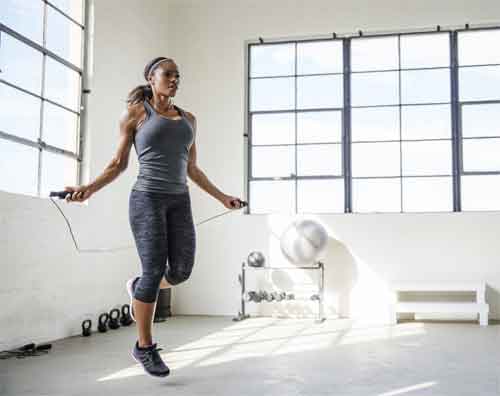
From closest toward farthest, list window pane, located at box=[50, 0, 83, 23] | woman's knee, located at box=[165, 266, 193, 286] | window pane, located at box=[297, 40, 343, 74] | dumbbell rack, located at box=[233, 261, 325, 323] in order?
woman's knee, located at box=[165, 266, 193, 286], window pane, located at box=[50, 0, 83, 23], dumbbell rack, located at box=[233, 261, 325, 323], window pane, located at box=[297, 40, 343, 74]

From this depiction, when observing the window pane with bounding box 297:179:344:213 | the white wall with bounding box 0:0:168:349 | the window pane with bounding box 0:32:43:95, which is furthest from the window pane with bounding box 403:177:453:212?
the window pane with bounding box 0:32:43:95

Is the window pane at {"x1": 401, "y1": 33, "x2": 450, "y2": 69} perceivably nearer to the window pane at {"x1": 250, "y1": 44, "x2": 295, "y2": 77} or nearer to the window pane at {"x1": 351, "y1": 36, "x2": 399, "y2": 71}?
the window pane at {"x1": 351, "y1": 36, "x2": 399, "y2": 71}

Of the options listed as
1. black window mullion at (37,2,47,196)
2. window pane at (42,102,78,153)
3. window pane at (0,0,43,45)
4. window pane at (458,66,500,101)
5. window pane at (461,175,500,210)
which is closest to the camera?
window pane at (0,0,43,45)

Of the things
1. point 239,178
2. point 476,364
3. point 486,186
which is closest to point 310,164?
point 239,178

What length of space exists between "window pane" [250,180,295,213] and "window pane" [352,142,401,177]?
73 centimetres

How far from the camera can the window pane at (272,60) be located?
23.1 ft

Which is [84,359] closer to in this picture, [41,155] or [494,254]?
[41,155]

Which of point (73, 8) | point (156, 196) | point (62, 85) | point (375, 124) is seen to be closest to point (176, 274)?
point (156, 196)

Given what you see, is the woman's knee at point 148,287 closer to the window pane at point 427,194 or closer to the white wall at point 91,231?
the white wall at point 91,231

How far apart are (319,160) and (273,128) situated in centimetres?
63

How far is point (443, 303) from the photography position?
5961mm

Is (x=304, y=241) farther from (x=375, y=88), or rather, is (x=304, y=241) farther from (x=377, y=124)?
(x=375, y=88)

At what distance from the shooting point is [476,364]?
12.0 ft

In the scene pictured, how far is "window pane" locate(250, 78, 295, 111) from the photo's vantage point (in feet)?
23.0
